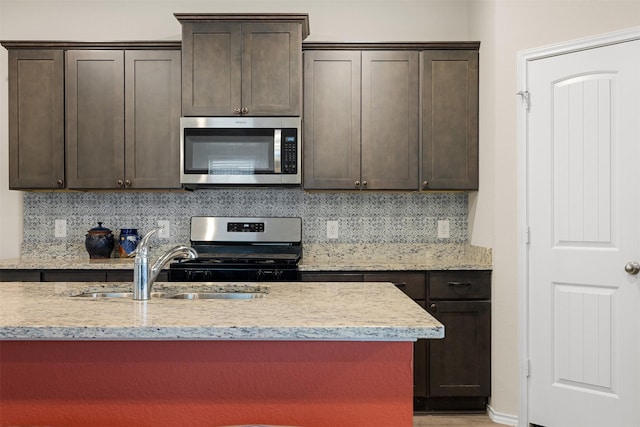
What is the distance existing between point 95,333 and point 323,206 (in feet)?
8.71

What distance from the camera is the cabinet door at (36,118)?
3.55 metres

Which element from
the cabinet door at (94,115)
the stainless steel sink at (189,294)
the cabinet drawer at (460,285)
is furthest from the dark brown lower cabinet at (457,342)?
the cabinet door at (94,115)

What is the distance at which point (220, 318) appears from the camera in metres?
1.41

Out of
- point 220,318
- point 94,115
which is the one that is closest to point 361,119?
point 94,115

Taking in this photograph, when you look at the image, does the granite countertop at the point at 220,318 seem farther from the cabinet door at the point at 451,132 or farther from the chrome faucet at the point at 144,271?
the cabinet door at the point at 451,132

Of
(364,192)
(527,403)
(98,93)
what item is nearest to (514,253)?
(527,403)

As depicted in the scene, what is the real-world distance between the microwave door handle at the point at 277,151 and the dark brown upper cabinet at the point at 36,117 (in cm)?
140

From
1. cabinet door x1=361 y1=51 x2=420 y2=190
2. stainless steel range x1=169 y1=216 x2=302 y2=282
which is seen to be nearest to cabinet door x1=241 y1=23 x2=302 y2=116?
cabinet door x1=361 y1=51 x2=420 y2=190

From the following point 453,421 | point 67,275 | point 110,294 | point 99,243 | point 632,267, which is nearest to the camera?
point 110,294

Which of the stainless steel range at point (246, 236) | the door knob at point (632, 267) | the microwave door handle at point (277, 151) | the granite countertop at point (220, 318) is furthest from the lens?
the stainless steel range at point (246, 236)

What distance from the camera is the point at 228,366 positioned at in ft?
4.87

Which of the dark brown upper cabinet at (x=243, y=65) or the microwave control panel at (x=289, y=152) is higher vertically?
the dark brown upper cabinet at (x=243, y=65)

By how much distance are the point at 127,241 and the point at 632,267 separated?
10.00 ft

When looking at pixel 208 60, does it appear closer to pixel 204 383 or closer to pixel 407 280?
pixel 407 280
